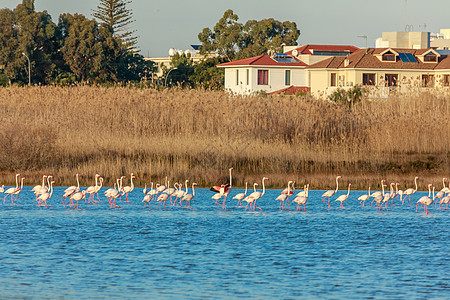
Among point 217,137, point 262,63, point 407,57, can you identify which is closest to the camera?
point 217,137

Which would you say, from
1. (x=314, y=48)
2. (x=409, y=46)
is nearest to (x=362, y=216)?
(x=314, y=48)

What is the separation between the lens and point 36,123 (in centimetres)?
3125

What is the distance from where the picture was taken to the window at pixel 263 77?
88.4 metres

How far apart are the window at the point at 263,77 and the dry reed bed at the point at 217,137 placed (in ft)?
173

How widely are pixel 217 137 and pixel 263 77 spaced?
57.0 meters

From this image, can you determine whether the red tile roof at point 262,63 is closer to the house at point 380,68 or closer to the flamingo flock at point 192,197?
the house at point 380,68

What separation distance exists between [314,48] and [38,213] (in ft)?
256

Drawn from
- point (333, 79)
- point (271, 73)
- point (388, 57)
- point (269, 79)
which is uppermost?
point (388, 57)

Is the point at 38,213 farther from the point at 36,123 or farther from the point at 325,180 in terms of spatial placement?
the point at 325,180

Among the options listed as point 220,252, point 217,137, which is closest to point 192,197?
point 220,252

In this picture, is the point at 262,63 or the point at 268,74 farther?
the point at 268,74

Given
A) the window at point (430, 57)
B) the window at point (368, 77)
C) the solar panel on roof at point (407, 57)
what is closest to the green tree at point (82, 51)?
the window at point (368, 77)

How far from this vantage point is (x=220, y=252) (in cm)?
1769

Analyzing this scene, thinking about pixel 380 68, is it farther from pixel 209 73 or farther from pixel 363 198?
pixel 363 198
